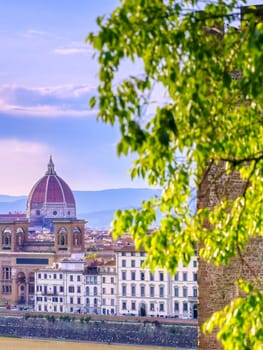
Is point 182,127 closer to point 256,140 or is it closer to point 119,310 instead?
point 256,140

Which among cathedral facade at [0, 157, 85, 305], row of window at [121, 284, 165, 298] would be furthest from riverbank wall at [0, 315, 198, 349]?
cathedral facade at [0, 157, 85, 305]

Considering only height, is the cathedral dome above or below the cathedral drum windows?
above

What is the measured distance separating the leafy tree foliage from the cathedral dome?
56.4 metres

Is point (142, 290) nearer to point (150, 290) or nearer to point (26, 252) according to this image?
point (150, 290)

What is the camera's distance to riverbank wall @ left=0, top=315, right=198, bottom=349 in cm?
3138

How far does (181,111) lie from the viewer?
239 cm

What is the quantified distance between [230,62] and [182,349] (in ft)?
94.5

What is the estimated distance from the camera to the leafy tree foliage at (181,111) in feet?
7.74

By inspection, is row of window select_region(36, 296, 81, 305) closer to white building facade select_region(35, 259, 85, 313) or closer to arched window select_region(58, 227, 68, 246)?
white building facade select_region(35, 259, 85, 313)

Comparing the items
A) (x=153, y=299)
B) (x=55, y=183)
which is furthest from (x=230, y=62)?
(x=55, y=183)

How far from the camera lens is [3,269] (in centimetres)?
4138

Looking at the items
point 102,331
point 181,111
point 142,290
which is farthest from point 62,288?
point 181,111

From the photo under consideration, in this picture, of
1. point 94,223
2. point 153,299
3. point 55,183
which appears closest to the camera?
point 153,299

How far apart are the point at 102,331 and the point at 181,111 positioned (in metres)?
30.8
